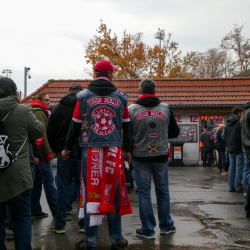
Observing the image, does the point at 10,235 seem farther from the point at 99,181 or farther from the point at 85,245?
the point at 99,181

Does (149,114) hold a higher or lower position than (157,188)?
higher

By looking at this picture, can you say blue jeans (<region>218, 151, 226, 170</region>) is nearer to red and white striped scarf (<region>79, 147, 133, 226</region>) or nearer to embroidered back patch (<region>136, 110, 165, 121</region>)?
embroidered back patch (<region>136, 110, 165, 121</region>)

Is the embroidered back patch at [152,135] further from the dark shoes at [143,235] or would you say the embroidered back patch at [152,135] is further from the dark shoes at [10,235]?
the dark shoes at [10,235]

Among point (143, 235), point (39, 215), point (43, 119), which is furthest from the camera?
point (39, 215)

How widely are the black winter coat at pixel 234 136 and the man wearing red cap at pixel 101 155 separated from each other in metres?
5.39

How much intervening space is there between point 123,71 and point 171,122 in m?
30.2

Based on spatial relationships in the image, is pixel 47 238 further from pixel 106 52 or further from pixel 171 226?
pixel 106 52

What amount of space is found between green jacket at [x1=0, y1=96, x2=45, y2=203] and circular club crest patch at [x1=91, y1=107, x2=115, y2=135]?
0.66m

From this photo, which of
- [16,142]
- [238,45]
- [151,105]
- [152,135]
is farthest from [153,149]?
[238,45]

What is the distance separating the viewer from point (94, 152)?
410cm

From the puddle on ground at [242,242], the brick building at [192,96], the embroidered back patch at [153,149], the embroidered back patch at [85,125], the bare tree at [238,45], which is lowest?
the puddle on ground at [242,242]

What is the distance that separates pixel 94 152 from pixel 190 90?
1586 cm

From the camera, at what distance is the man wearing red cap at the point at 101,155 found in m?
4.07

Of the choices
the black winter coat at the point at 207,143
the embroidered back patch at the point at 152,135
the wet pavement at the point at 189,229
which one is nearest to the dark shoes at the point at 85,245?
the wet pavement at the point at 189,229
